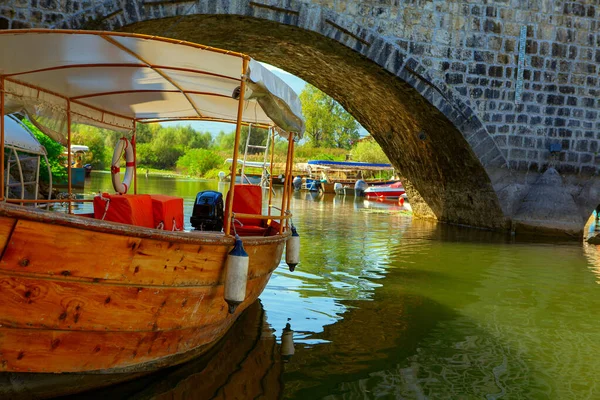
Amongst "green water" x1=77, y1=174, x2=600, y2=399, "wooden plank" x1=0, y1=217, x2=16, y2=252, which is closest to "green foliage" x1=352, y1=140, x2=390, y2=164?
"green water" x1=77, y1=174, x2=600, y2=399

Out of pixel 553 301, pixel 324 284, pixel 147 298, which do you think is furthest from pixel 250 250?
pixel 553 301

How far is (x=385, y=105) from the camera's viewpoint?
41.8 ft

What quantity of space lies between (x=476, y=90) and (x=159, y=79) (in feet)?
24.5

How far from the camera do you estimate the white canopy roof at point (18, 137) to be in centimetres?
1006

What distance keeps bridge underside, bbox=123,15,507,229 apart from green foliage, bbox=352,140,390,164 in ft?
83.8

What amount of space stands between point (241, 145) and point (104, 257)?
36428 millimetres

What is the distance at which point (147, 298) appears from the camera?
3.63m

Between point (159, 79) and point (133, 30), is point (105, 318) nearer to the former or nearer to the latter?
point (159, 79)

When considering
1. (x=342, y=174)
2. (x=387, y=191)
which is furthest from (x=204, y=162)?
(x=387, y=191)

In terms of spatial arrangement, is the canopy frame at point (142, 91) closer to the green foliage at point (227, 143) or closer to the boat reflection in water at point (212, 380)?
the boat reflection in water at point (212, 380)

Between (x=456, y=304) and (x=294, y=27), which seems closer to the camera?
(x=456, y=304)

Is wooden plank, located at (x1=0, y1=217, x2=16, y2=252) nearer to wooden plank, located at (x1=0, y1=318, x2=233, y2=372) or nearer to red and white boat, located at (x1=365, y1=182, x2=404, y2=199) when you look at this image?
wooden plank, located at (x1=0, y1=318, x2=233, y2=372)

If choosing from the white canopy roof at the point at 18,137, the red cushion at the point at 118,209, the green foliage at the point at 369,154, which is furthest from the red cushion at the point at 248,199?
the green foliage at the point at 369,154

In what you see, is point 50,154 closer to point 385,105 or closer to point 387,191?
point 385,105
